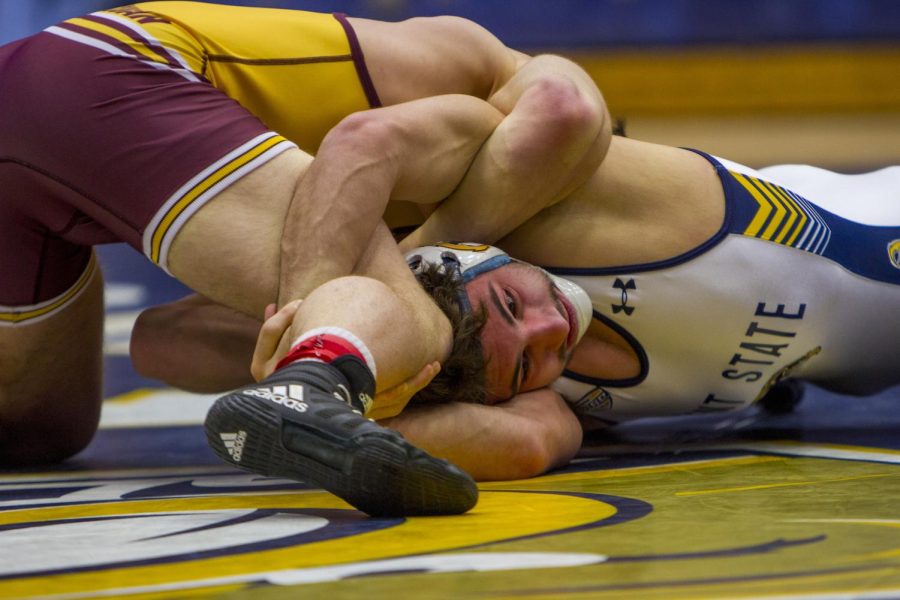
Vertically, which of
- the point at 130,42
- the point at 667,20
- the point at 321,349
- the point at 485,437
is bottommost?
the point at 485,437

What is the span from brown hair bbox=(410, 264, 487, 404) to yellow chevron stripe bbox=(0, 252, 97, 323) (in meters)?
0.87

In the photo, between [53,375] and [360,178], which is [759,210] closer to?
[360,178]

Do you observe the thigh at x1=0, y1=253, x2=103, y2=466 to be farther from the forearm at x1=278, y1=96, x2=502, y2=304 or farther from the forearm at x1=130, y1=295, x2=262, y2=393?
the forearm at x1=278, y1=96, x2=502, y2=304

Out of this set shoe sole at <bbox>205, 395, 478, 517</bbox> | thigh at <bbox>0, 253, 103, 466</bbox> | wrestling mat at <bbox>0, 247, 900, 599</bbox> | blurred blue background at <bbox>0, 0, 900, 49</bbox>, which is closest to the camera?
wrestling mat at <bbox>0, 247, 900, 599</bbox>

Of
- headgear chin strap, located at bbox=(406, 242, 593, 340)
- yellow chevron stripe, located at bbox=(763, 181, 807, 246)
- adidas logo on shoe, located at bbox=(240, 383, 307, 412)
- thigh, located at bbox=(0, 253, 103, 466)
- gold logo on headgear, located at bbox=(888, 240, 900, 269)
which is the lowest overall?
thigh, located at bbox=(0, 253, 103, 466)

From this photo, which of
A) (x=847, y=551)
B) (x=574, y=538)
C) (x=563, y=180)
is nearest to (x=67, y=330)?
(x=563, y=180)

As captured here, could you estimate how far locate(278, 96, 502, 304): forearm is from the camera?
205 centimetres

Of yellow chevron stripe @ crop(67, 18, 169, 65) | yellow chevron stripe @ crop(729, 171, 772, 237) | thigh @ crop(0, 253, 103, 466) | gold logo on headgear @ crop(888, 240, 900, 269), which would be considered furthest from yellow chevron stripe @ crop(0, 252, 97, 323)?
gold logo on headgear @ crop(888, 240, 900, 269)

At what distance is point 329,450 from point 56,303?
1224 millimetres

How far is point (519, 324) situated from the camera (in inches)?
89.6

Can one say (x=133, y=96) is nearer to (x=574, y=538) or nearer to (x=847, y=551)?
(x=574, y=538)

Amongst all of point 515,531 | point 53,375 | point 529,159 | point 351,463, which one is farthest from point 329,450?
point 53,375

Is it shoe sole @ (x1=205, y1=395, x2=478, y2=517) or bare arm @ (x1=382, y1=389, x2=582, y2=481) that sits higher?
shoe sole @ (x1=205, y1=395, x2=478, y2=517)

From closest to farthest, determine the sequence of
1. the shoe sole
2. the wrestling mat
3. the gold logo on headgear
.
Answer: the wrestling mat
the shoe sole
the gold logo on headgear
